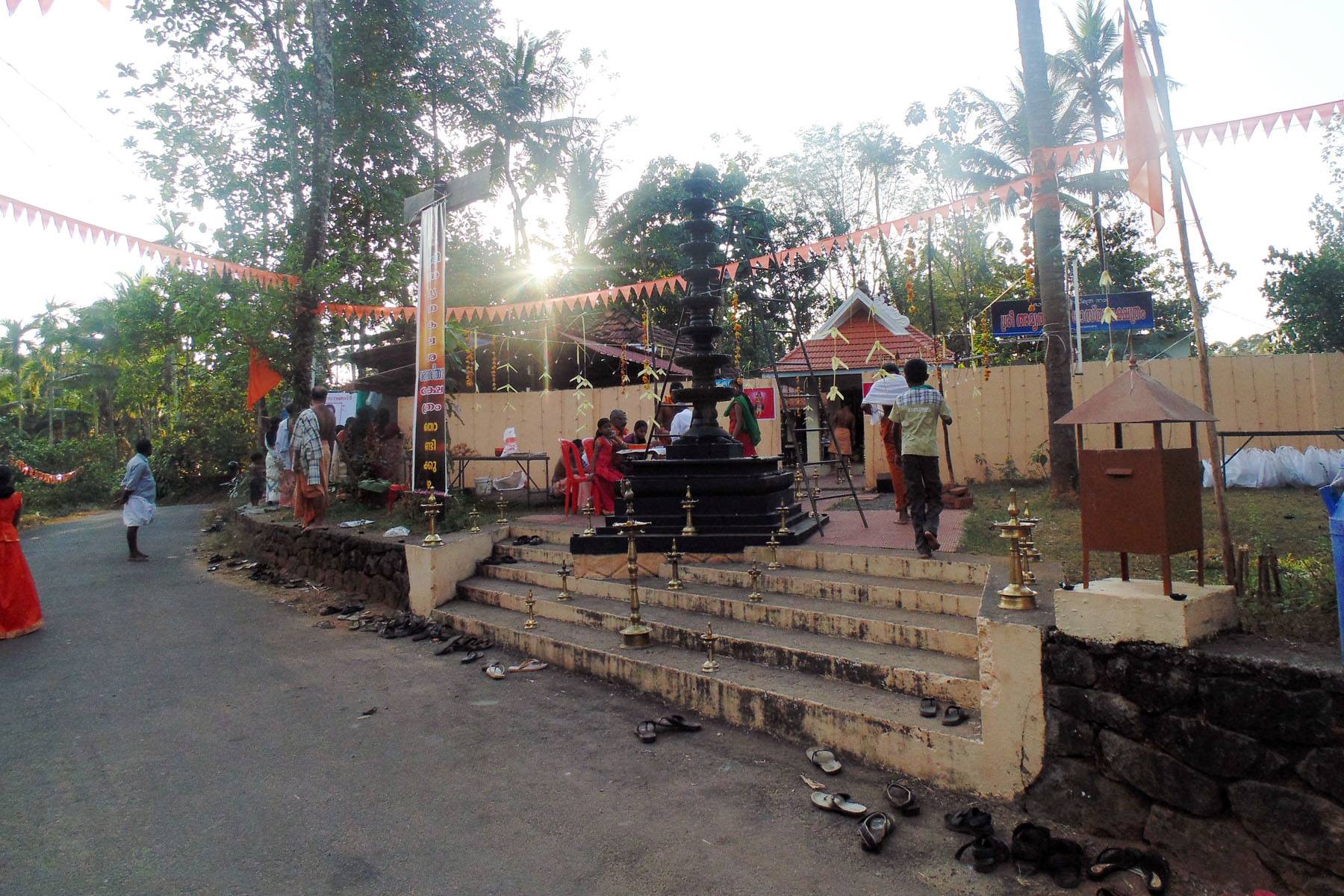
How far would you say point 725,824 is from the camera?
3553 millimetres

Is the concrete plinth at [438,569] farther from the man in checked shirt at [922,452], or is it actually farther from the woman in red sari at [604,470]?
the man in checked shirt at [922,452]

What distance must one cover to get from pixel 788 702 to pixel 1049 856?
1583 mm

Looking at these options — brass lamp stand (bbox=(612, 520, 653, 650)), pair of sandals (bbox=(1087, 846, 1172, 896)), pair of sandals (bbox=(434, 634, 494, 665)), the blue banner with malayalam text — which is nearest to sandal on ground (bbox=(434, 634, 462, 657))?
pair of sandals (bbox=(434, 634, 494, 665))

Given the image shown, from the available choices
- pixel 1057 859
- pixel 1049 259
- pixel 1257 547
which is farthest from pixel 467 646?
pixel 1049 259

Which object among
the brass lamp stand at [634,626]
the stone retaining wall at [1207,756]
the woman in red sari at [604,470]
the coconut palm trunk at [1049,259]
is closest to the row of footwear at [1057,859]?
the stone retaining wall at [1207,756]

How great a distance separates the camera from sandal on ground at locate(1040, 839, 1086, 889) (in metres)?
3.00

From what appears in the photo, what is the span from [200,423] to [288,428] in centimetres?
1631

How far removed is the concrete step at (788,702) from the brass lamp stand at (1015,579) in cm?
64

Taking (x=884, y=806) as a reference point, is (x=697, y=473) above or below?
above

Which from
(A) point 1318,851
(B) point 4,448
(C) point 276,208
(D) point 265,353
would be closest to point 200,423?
(B) point 4,448

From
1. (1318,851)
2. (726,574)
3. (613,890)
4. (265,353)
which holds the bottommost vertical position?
(613,890)

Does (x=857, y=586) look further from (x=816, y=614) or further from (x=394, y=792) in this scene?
(x=394, y=792)

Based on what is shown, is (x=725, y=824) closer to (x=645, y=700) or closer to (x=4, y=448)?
(x=645, y=700)

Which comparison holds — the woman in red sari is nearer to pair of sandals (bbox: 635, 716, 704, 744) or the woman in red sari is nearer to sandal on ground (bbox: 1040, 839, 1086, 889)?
pair of sandals (bbox: 635, 716, 704, 744)
